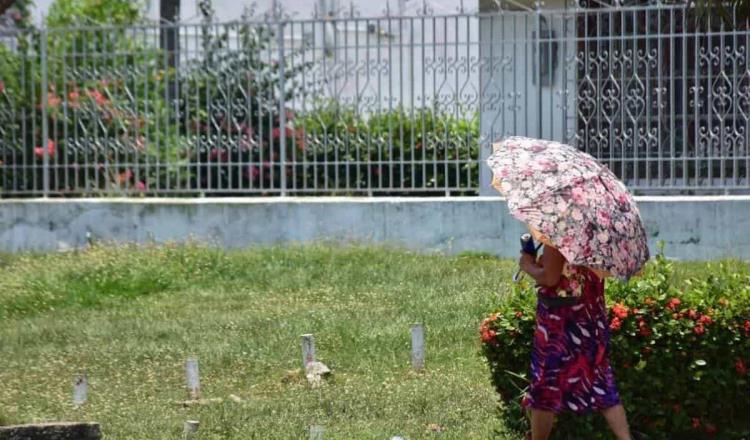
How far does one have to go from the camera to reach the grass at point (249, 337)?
7.59 metres

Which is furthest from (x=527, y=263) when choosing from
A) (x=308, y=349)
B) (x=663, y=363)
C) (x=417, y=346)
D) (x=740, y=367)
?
(x=308, y=349)

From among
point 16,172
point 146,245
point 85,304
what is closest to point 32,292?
point 85,304

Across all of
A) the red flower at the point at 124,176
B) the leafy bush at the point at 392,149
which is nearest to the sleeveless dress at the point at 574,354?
the leafy bush at the point at 392,149

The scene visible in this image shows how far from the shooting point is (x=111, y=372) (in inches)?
350

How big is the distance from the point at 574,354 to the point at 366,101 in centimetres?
742

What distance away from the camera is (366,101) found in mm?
13406

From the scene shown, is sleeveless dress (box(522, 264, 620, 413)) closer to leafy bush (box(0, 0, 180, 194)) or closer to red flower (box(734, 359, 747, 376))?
red flower (box(734, 359, 747, 376))

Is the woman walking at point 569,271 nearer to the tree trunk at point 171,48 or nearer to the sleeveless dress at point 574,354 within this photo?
the sleeveless dress at point 574,354

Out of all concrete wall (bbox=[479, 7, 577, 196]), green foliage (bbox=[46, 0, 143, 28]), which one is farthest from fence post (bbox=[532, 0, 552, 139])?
green foliage (bbox=[46, 0, 143, 28])

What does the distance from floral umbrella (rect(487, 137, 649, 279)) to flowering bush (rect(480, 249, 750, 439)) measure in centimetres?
62

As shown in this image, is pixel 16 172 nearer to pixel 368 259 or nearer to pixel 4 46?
pixel 4 46

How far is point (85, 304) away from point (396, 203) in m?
3.16

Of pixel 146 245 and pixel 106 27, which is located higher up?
pixel 106 27

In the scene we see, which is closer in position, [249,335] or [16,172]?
[249,335]
